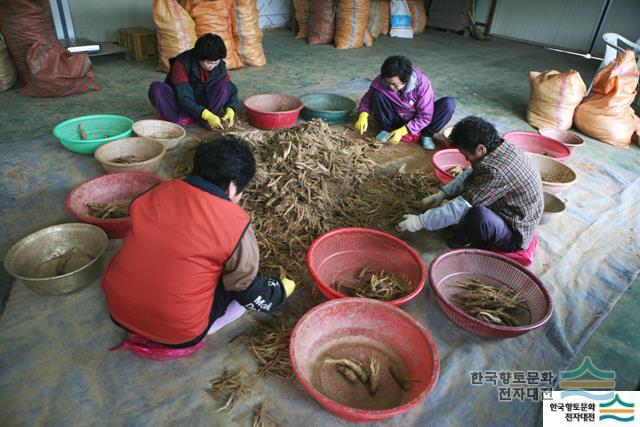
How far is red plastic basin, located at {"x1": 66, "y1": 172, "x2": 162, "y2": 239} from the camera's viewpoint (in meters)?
2.59

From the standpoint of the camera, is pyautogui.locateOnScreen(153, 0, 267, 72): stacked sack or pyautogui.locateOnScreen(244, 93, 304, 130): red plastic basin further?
pyautogui.locateOnScreen(153, 0, 267, 72): stacked sack

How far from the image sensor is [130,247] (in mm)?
1551

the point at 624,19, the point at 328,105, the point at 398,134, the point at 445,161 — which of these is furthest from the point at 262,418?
the point at 624,19

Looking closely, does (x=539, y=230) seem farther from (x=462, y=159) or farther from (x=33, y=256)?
(x=33, y=256)

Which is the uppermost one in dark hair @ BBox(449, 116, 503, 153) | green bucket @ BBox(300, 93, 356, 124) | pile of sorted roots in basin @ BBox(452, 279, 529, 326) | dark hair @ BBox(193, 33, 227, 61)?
dark hair @ BBox(193, 33, 227, 61)

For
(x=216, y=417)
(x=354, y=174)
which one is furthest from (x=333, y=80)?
(x=216, y=417)

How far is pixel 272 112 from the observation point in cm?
402

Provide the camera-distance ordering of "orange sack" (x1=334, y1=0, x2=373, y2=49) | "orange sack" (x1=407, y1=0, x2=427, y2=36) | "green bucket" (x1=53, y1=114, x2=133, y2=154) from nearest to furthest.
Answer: "green bucket" (x1=53, y1=114, x2=133, y2=154), "orange sack" (x1=334, y1=0, x2=373, y2=49), "orange sack" (x1=407, y1=0, x2=427, y2=36)

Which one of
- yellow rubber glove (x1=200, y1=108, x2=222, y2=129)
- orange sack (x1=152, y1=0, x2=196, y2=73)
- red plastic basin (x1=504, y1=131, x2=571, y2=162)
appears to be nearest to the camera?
yellow rubber glove (x1=200, y1=108, x2=222, y2=129)

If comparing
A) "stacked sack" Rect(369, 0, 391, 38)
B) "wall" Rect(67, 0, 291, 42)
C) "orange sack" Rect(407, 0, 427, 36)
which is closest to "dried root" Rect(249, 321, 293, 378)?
"wall" Rect(67, 0, 291, 42)

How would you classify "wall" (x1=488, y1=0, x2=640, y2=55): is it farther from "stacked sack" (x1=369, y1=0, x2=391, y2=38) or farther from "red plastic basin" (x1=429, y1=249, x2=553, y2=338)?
"red plastic basin" (x1=429, y1=249, x2=553, y2=338)

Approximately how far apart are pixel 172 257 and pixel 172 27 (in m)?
4.85

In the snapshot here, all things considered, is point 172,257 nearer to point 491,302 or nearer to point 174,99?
point 491,302

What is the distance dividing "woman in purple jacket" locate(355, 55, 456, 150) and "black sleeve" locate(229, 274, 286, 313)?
252cm
